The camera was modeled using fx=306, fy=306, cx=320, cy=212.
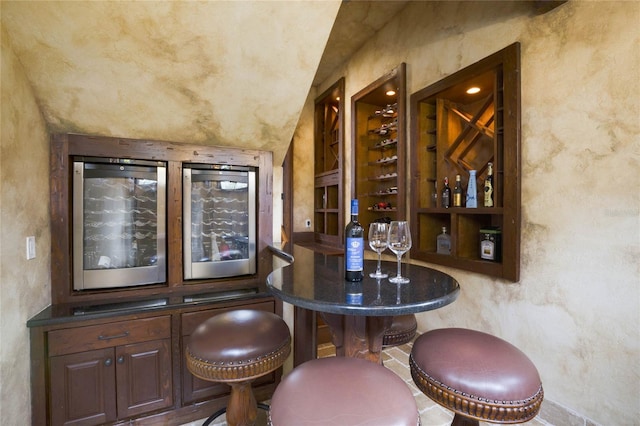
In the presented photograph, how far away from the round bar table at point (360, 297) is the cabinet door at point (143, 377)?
1.03 m

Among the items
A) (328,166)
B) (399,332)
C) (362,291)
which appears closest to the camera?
(362,291)

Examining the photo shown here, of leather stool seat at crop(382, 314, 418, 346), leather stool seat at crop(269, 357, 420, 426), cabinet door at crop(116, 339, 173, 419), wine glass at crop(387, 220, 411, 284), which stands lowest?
cabinet door at crop(116, 339, 173, 419)

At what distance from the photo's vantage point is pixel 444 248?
285 centimetres

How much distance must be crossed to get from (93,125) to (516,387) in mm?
2439

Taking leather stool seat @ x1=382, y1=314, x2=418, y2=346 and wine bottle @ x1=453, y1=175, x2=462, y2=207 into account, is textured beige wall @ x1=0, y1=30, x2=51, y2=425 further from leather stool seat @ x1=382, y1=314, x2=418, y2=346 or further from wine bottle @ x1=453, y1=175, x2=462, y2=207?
wine bottle @ x1=453, y1=175, x2=462, y2=207

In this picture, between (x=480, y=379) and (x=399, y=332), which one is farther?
(x=399, y=332)

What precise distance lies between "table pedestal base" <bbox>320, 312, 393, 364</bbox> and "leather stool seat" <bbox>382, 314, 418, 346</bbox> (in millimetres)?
154

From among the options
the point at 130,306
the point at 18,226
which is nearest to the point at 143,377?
the point at 130,306

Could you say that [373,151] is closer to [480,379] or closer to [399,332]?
[399,332]

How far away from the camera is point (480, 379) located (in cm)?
97

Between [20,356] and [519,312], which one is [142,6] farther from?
[519,312]

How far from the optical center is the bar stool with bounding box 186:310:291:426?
128cm

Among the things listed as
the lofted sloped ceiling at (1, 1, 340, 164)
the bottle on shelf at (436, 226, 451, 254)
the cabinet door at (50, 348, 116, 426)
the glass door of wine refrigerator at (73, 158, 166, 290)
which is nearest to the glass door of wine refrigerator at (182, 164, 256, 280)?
the glass door of wine refrigerator at (73, 158, 166, 290)

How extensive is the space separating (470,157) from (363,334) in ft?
7.16
